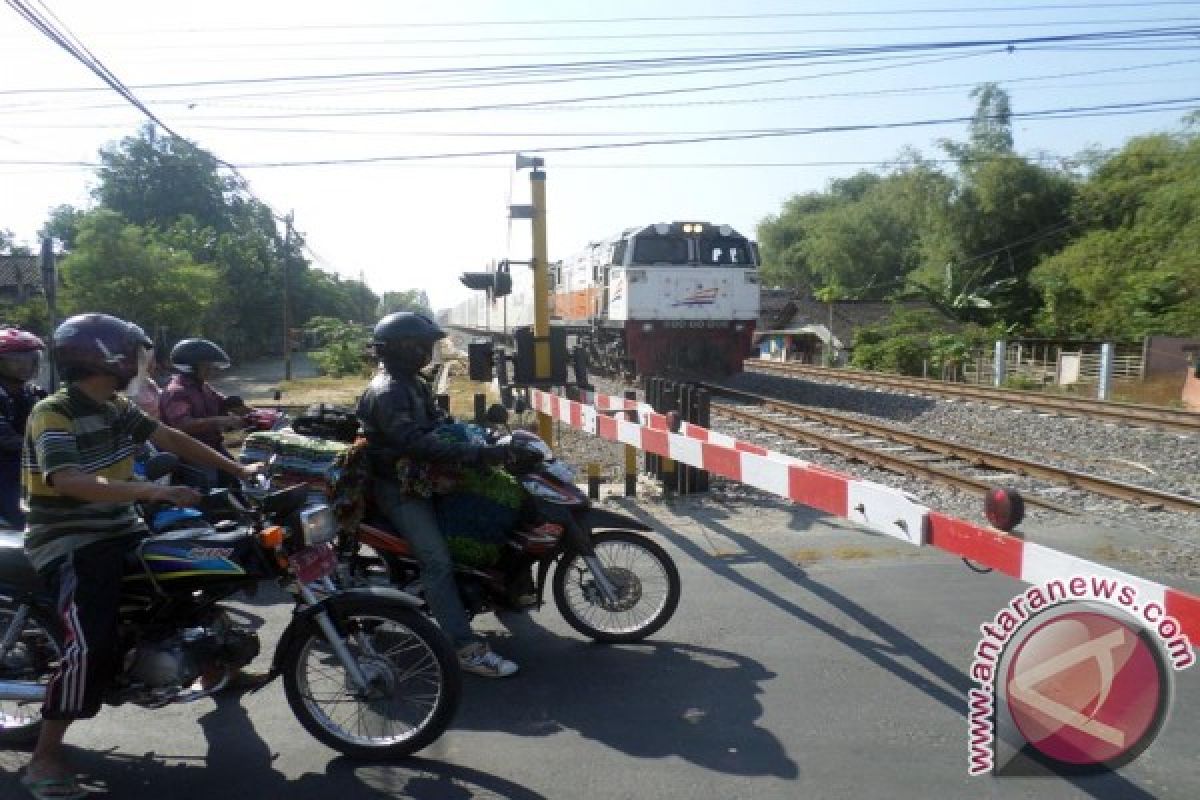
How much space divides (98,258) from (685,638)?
24.4 metres

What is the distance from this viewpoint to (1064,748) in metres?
3.23

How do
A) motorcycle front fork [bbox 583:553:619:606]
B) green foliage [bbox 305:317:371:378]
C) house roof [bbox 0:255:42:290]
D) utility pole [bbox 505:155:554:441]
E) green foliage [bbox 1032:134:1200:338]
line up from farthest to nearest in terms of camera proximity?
1. house roof [bbox 0:255:42:290]
2. green foliage [bbox 305:317:371:378]
3. green foliage [bbox 1032:134:1200:338]
4. utility pole [bbox 505:155:554:441]
5. motorcycle front fork [bbox 583:553:619:606]

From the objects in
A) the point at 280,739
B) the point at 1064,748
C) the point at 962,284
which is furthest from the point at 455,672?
the point at 962,284

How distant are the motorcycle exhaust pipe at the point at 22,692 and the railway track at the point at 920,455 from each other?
7.07 meters

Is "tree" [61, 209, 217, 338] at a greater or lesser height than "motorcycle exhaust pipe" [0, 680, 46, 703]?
greater

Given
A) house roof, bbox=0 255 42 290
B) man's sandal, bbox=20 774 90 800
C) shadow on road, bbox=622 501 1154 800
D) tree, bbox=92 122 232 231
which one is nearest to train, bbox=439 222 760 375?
shadow on road, bbox=622 501 1154 800

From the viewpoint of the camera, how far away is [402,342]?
13.4 feet

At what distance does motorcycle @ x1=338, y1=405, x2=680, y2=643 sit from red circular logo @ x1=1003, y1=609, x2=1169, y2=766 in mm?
1706

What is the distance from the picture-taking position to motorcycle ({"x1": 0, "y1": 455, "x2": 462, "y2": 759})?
10.7 ft

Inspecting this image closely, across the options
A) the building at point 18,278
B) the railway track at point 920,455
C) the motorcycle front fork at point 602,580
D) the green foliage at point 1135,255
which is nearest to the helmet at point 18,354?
the motorcycle front fork at point 602,580

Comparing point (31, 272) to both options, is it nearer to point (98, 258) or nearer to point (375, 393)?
point (98, 258)

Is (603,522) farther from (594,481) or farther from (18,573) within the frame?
(594,481)

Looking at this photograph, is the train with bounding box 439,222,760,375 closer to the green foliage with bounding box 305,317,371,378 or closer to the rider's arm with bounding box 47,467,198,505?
the green foliage with bounding box 305,317,371,378

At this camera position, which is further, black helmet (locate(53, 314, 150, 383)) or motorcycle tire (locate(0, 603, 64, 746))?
motorcycle tire (locate(0, 603, 64, 746))
